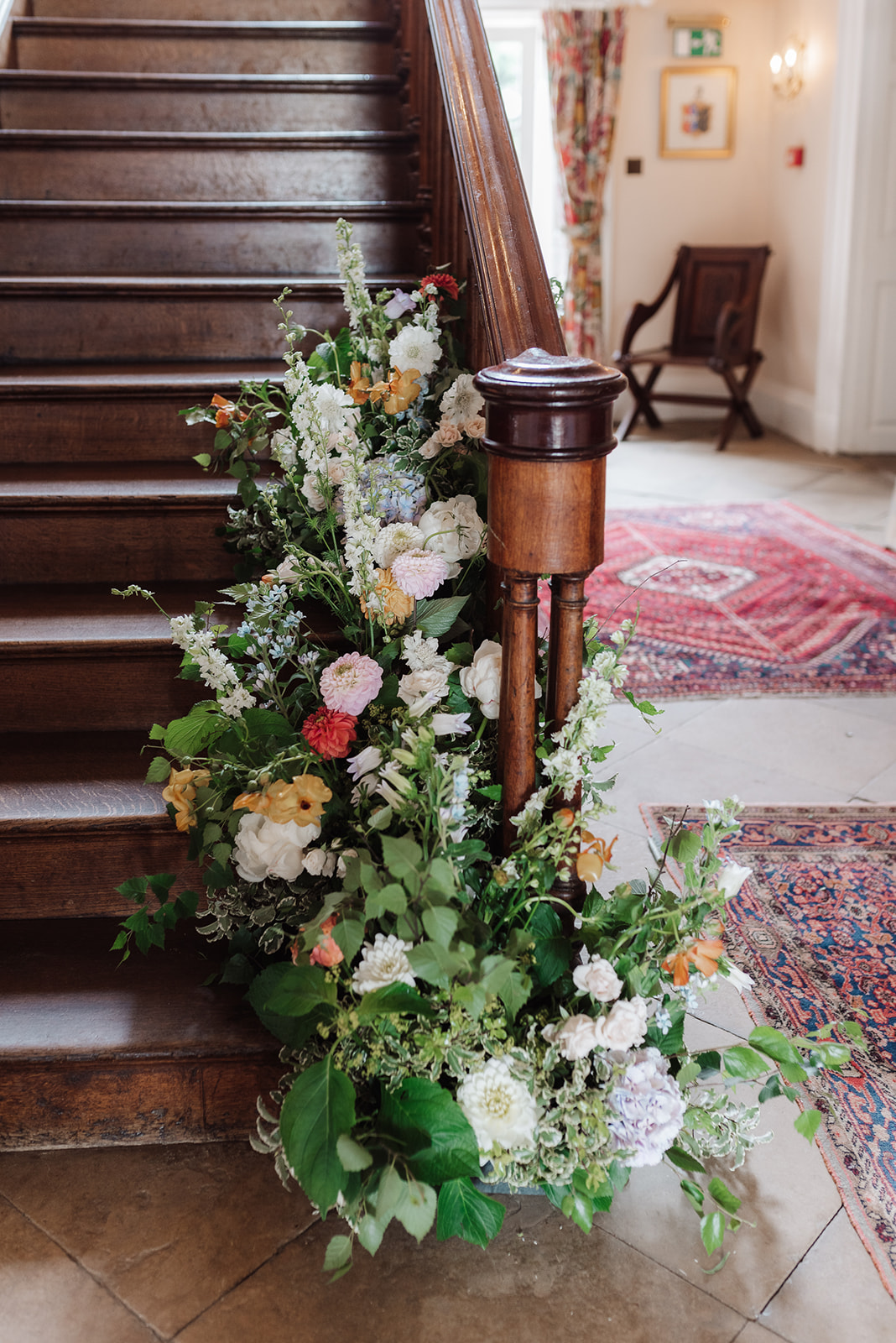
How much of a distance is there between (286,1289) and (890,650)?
2742mm

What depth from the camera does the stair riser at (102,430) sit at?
8.33ft

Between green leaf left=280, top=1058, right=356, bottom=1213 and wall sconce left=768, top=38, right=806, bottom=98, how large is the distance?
6.70m

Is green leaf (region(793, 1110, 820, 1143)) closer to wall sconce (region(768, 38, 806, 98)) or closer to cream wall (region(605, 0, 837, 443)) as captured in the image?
cream wall (region(605, 0, 837, 443))

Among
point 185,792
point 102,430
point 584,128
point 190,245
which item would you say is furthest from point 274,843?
point 584,128

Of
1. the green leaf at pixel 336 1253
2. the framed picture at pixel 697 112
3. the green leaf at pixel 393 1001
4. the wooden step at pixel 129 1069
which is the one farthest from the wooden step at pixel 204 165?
the framed picture at pixel 697 112

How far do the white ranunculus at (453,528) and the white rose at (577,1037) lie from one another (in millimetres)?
661

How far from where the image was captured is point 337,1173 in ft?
4.14

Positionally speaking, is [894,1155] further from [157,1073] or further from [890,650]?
[890,650]

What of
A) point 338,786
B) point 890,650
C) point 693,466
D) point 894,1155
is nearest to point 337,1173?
point 338,786

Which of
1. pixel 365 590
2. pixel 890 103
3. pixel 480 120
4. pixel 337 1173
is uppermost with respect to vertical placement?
pixel 890 103

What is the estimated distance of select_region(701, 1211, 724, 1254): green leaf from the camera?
1.34 metres

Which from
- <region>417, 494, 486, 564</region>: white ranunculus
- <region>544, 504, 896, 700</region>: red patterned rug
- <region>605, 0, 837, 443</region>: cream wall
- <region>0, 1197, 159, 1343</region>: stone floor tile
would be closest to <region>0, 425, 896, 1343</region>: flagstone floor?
<region>0, 1197, 159, 1343</region>: stone floor tile

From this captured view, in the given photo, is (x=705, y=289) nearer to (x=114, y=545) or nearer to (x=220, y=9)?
(x=220, y=9)

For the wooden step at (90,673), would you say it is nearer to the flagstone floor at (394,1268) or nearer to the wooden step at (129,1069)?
the wooden step at (129,1069)
